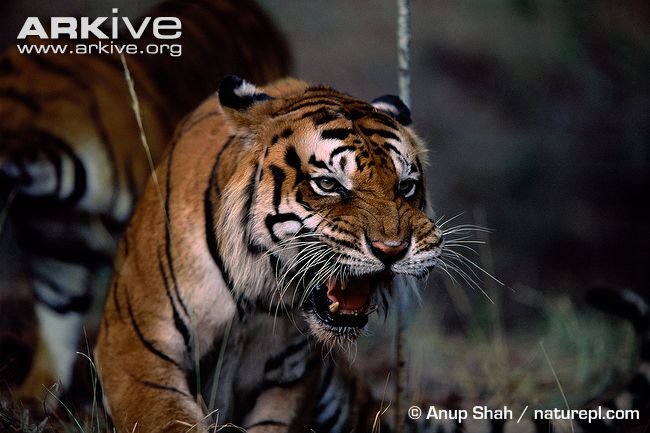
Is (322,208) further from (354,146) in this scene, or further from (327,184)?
(354,146)

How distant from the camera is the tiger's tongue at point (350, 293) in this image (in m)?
2.50

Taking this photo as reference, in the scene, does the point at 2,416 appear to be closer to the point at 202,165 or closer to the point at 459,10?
the point at 202,165

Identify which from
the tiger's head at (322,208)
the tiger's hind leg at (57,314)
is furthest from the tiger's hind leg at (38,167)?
the tiger's head at (322,208)

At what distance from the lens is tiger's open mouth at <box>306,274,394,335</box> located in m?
2.50

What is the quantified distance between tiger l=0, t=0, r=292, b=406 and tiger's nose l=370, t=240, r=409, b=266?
1174 millimetres

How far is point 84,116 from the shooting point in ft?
11.0

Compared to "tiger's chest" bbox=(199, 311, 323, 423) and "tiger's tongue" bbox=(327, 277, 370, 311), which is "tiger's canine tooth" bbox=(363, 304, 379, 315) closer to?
"tiger's tongue" bbox=(327, 277, 370, 311)

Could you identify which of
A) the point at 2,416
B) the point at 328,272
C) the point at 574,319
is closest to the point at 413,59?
the point at 574,319

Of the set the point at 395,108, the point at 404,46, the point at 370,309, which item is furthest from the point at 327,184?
the point at 404,46

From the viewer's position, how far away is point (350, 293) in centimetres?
253

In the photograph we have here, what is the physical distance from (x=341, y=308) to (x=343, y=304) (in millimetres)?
12

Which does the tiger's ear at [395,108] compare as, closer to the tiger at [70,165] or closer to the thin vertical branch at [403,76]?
the thin vertical branch at [403,76]

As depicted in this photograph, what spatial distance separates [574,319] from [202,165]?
6.41ft

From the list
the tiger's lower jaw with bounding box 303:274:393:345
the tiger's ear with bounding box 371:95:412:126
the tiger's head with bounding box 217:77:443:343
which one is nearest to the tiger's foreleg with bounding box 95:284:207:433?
the tiger's head with bounding box 217:77:443:343
